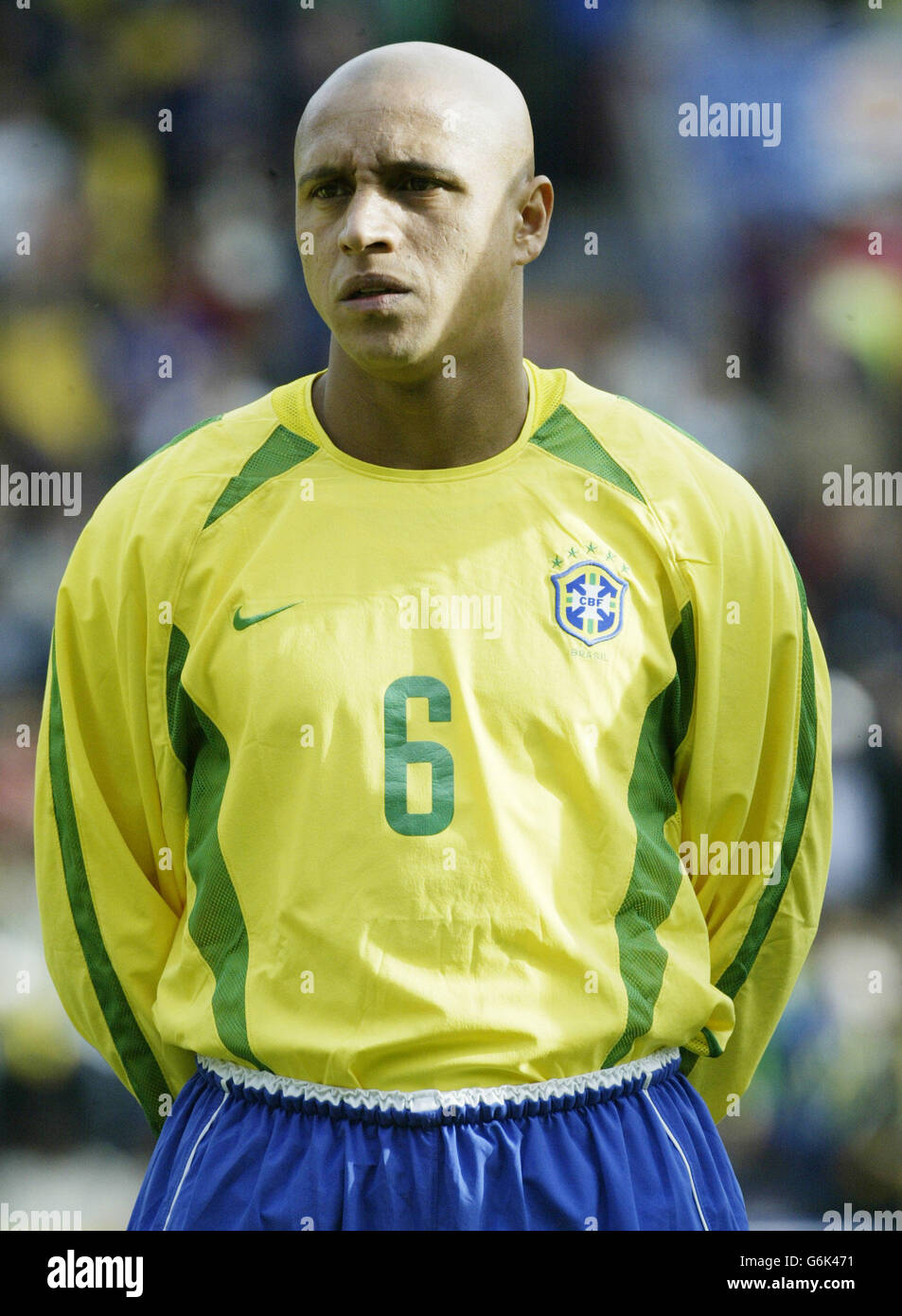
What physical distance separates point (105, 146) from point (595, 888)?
1.86 metres

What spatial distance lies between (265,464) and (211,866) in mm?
379

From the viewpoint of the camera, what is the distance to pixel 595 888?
4.21ft

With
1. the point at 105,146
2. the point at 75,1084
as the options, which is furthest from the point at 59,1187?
the point at 105,146

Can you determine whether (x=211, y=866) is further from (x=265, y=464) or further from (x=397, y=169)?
(x=397, y=169)

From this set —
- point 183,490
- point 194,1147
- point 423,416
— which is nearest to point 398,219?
point 423,416

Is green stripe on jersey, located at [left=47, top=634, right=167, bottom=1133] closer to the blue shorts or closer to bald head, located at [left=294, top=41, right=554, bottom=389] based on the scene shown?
the blue shorts

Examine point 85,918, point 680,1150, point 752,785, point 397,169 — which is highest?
point 397,169

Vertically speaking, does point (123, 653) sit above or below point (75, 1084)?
above

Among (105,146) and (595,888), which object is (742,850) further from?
(105,146)

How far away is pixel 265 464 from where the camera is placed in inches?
53.4

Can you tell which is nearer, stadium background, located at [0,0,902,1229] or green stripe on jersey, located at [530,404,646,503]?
green stripe on jersey, located at [530,404,646,503]

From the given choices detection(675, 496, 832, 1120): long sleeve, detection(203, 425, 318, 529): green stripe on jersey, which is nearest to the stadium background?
detection(675, 496, 832, 1120): long sleeve

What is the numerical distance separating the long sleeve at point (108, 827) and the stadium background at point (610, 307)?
1.10 meters

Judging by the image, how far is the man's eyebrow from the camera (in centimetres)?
124
